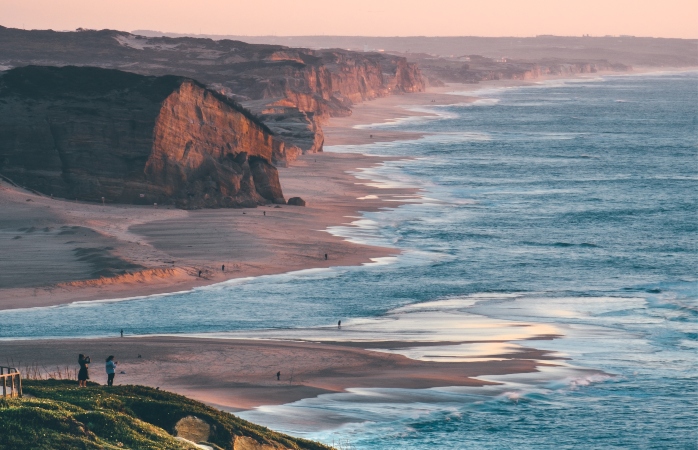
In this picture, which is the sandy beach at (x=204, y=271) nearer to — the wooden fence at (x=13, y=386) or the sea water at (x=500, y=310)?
the sea water at (x=500, y=310)

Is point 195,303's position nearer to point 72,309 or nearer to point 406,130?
point 72,309

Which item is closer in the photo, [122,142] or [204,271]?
[204,271]

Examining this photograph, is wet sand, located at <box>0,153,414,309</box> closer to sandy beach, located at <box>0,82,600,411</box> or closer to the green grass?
Answer: sandy beach, located at <box>0,82,600,411</box>

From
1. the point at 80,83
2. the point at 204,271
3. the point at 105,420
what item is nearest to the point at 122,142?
the point at 80,83

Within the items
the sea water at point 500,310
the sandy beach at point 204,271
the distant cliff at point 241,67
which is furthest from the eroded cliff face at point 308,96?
the sandy beach at point 204,271

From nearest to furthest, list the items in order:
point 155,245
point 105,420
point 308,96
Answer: point 105,420 < point 155,245 < point 308,96

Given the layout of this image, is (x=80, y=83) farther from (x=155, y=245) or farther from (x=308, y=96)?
(x=308, y=96)
